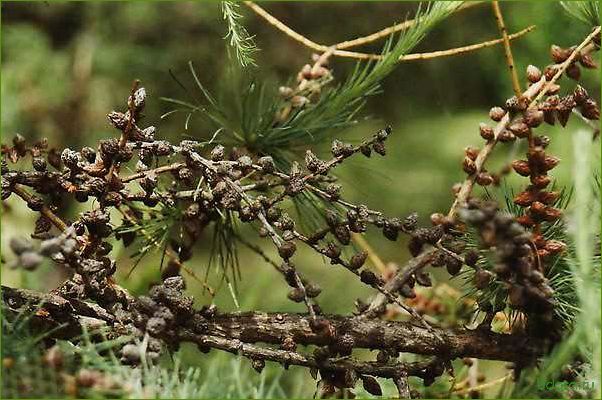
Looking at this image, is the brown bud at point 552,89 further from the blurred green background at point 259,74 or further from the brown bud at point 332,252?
the blurred green background at point 259,74

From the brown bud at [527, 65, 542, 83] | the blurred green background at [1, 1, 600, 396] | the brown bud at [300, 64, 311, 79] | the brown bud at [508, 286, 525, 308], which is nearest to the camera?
the brown bud at [508, 286, 525, 308]

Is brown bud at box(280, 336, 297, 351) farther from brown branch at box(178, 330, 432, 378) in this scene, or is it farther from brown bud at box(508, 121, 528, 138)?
brown bud at box(508, 121, 528, 138)

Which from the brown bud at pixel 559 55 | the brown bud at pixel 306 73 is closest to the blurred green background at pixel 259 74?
the brown bud at pixel 306 73

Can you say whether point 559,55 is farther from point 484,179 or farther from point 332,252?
point 332,252

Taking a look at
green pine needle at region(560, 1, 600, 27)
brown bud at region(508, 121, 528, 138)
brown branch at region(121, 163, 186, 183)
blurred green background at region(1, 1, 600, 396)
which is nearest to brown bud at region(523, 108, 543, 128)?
brown bud at region(508, 121, 528, 138)

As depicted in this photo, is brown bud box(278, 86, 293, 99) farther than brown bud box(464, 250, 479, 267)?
Yes
